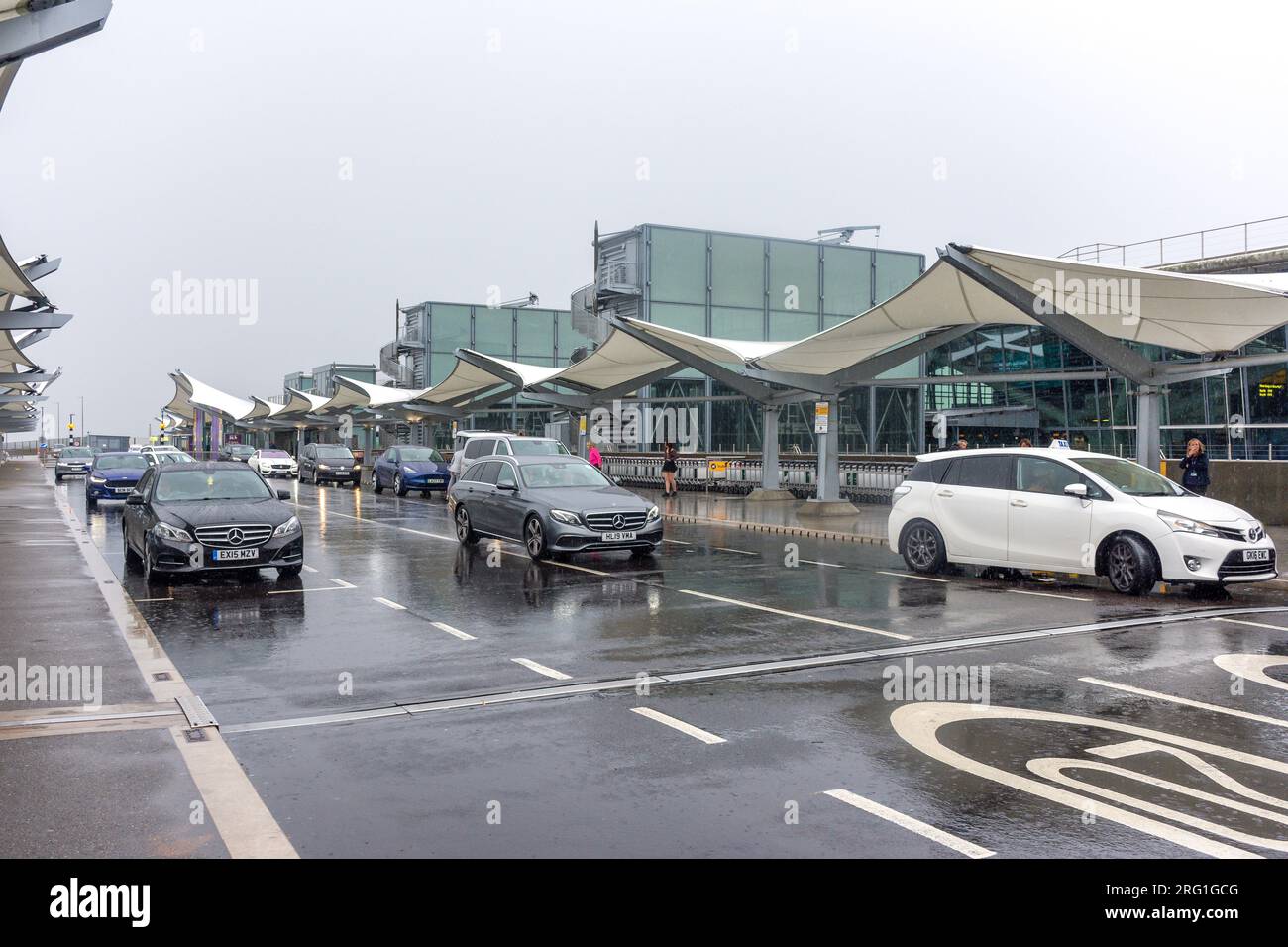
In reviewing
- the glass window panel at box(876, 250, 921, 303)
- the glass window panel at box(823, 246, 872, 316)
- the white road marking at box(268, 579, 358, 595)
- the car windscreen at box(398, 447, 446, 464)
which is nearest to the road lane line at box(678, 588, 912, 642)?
the white road marking at box(268, 579, 358, 595)

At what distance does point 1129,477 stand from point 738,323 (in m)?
40.8

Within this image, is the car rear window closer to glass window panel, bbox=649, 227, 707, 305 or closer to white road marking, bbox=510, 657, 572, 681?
white road marking, bbox=510, 657, 572, 681

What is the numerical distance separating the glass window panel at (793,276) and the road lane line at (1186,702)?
154ft

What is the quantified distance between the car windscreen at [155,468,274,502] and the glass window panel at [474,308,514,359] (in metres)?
54.3

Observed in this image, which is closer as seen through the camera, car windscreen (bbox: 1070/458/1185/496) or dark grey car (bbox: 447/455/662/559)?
car windscreen (bbox: 1070/458/1185/496)

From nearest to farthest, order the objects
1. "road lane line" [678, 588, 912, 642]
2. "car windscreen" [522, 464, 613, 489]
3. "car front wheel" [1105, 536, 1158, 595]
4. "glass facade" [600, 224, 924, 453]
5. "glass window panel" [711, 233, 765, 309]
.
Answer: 1. "road lane line" [678, 588, 912, 642]
2. "car front wheel" [1105, 536, 1158, 595]
3. "car windscreen" [522, 464, 613, 489]
4. "glass facade" [600, 224, 924, 453]
5. "glass window panel" [711, 233, 765, 309]

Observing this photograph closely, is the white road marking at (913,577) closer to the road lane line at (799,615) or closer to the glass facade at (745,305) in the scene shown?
the road lane line at (799,615)

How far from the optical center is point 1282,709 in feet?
23.0

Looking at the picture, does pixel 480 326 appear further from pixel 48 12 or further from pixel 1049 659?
pixel 1049 659

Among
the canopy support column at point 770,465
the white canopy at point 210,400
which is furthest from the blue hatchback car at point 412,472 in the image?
the white canopy at point 210,400

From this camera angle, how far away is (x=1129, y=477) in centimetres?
1296

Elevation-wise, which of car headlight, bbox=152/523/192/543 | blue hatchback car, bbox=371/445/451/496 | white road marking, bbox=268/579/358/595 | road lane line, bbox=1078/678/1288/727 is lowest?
road lane line, bbox=1078/678/1288/727

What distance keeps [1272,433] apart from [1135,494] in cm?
2377

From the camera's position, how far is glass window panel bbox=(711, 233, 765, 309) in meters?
52.2
